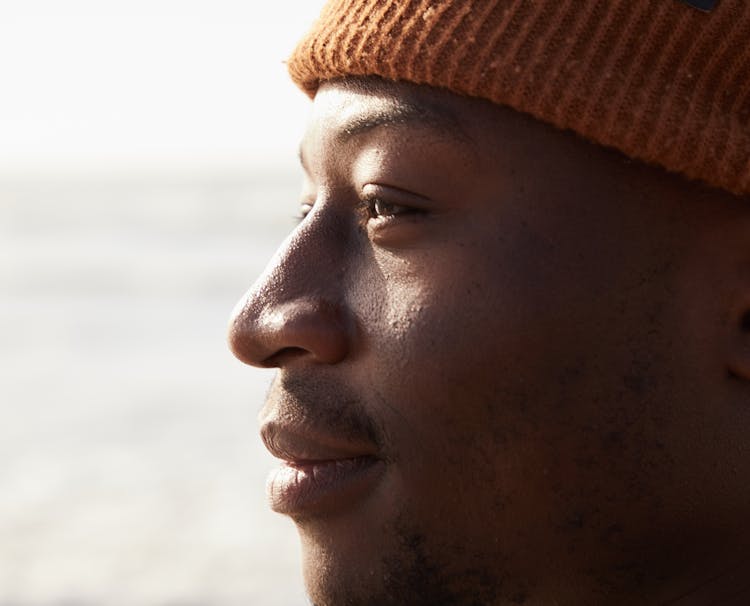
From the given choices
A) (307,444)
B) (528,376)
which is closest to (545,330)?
(528,376)

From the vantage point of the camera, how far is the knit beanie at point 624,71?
2254 mm

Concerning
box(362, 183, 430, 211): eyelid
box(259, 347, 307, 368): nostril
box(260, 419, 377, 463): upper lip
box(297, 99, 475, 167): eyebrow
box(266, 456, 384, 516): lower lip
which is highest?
box(297, 99, 475, 167): eyebrow

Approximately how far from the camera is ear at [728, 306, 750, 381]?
2.30 m

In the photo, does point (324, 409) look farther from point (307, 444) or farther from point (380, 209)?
point (380, 209)

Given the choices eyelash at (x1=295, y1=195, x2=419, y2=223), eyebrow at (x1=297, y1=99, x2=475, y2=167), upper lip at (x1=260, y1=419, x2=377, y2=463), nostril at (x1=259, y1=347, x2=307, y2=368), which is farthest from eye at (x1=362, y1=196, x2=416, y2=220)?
upper lip at (x1=260, y1=419, x2=377, y2=463)

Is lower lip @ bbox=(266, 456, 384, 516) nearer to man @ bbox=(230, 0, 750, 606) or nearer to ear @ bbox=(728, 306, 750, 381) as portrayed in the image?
man @ bbox=(230, 0, 750, 606)

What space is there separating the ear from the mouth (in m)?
0.58

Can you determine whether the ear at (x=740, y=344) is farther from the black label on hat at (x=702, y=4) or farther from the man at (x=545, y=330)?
the black label on hat at (x=702, y=4)

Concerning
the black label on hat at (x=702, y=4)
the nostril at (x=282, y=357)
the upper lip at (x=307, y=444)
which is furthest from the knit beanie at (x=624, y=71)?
the upper lip at (x=307, y=444)

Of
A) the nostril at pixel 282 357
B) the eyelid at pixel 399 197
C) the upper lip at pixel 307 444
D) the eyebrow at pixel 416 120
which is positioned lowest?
the upper lip at pixel 307 444

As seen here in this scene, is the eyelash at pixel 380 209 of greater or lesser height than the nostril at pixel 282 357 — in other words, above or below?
above

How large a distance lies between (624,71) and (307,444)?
2.55 ft

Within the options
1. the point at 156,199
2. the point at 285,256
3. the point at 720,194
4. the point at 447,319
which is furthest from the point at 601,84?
the point at 156,199

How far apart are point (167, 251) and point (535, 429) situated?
16688 millimetres
